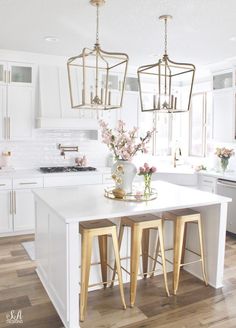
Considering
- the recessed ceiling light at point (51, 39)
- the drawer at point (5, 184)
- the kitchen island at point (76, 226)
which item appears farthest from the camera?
the drawer at point (5, 184)

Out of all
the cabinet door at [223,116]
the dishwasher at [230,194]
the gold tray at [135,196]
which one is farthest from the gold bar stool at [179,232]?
the cabinet door at [223,116]

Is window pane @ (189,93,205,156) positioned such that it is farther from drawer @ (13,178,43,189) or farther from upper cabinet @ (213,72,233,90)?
drawer @ (13,178,43,189)

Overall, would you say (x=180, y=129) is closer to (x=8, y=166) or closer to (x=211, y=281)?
(x=8, y=166)

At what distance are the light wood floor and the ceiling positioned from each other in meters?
2.67

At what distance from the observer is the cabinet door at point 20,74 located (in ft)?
16.3


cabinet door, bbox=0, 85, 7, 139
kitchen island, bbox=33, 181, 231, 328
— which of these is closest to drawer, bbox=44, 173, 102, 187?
cabinet door, bbox=0, 85, 7, 139

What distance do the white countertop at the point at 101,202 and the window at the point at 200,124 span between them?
111 inches

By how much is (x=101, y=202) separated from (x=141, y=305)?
0.98 meters


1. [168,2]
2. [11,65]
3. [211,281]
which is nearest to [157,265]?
[211,281]

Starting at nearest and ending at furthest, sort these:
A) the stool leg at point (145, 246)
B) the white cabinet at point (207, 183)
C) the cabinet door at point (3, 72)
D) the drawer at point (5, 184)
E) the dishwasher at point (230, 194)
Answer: the stool leg at point (145, 246)
the drawer at point (5, 184)
the dishwasher at point (230, 194)
the cabinet door at point (3, 72)
the white cabinet at point (207, 183)

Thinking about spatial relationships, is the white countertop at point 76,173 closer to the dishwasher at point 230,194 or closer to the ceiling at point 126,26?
the dishwasher at point 230,194

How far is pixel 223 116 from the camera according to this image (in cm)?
520

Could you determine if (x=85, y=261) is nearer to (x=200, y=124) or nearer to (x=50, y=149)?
(x=50, y=149)

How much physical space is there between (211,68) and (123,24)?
258cm
